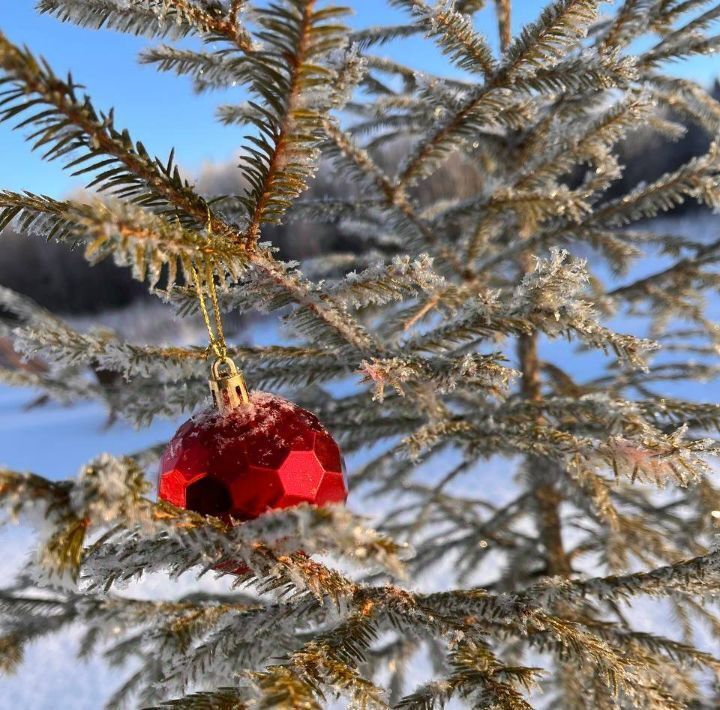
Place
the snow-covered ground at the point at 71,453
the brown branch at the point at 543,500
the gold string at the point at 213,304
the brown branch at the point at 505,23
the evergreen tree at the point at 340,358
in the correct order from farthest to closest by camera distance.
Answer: the snow-covered ground at the point at 71,453, the brown branch at the point at 543,500, the brown branch at the point at 505,23, the gold string at the point at 213,304, the evergreen tree at the point at 340,358

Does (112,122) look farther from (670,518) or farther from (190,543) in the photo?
(670,518)

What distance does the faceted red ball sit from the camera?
55cm

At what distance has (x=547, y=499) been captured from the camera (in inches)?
76.1

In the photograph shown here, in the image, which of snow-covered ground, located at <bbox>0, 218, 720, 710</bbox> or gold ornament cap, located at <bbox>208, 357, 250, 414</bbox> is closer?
gold ornament cap, located at <bbox>208, 357, 250, 414</bbox>

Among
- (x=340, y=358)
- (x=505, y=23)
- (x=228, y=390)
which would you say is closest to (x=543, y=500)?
(x=340, y=358)

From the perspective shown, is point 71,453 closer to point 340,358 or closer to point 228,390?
point 340,358

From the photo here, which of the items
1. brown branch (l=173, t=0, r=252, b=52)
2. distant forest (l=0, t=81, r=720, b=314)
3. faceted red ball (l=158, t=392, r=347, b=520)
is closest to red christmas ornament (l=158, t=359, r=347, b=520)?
faceted red ball (l=158, t=392, r=347, b=520)

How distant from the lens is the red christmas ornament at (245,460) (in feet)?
1.80

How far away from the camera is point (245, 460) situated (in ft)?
1.80

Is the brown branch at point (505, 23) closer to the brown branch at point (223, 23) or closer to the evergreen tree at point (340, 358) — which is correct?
the evergreen tree at point (340, 358)

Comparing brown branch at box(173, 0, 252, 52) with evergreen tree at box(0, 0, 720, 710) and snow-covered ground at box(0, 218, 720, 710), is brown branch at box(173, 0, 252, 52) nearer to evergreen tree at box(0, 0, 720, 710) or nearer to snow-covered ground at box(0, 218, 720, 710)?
evergreen tree at box(0, 0, 720, 710)

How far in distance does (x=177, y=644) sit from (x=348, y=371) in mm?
488

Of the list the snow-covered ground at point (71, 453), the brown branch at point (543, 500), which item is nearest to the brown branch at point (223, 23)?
the snow-covered ground at point (71, 453)

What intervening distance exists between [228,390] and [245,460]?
3.4 inches
